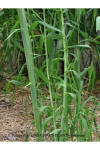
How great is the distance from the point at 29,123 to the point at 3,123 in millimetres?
114

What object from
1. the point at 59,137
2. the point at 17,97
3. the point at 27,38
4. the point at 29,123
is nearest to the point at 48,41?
the point at 27,38

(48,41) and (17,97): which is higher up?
(48,41)

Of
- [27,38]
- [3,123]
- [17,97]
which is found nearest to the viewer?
[27,38]

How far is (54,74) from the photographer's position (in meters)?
1.14

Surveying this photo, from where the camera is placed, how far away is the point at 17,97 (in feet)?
5.67

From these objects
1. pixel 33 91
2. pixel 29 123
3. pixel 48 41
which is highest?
pixel 48 41
